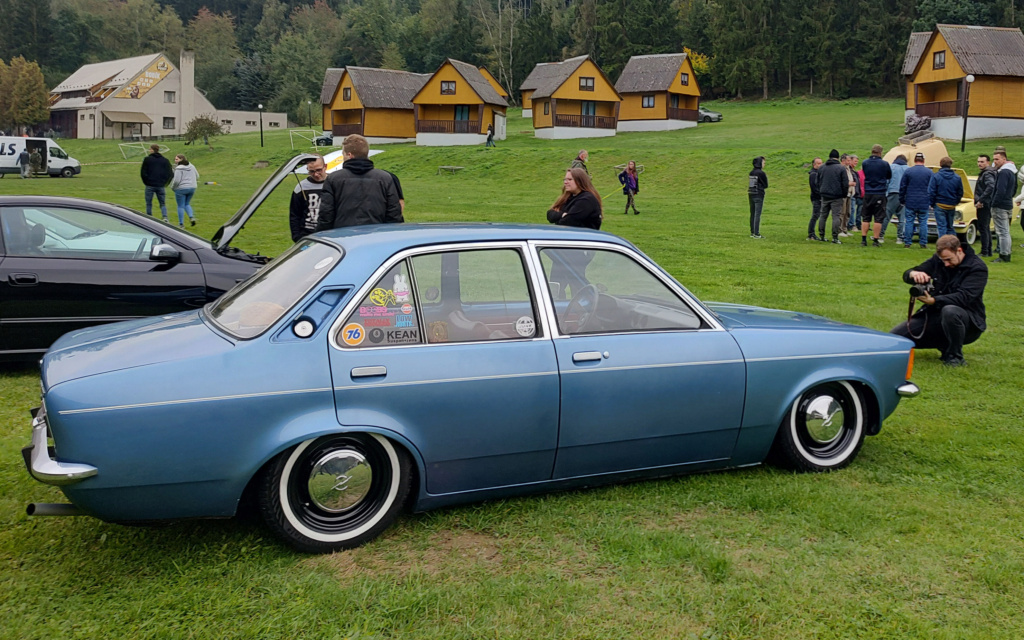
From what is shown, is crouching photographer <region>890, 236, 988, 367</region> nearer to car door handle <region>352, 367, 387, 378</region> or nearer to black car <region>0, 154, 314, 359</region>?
car door handle <region>352, 367, 387, 378</region>

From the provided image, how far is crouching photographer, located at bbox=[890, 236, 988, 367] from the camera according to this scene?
771 cm

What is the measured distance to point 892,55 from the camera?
232ft

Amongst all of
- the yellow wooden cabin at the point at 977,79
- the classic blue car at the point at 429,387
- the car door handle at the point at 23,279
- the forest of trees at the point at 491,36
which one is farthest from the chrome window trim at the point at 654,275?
the forest of trees at the point at 491,36

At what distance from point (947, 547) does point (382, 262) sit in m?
3.06

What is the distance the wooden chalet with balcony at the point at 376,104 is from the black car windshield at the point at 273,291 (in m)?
59.8

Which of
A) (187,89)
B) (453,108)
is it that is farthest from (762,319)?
(187,89)

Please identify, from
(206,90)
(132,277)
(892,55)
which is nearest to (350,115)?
(892,55)

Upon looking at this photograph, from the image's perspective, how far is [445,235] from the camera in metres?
4.46

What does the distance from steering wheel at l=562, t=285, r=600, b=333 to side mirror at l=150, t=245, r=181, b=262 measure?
13.7ft

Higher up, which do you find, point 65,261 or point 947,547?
point 65,261

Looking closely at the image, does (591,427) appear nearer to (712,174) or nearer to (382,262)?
(382,262)

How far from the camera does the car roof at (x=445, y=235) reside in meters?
4.32

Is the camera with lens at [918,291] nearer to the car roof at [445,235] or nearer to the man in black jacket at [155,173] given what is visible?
the car roof at [445,235]

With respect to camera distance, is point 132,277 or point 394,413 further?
point 132,277
